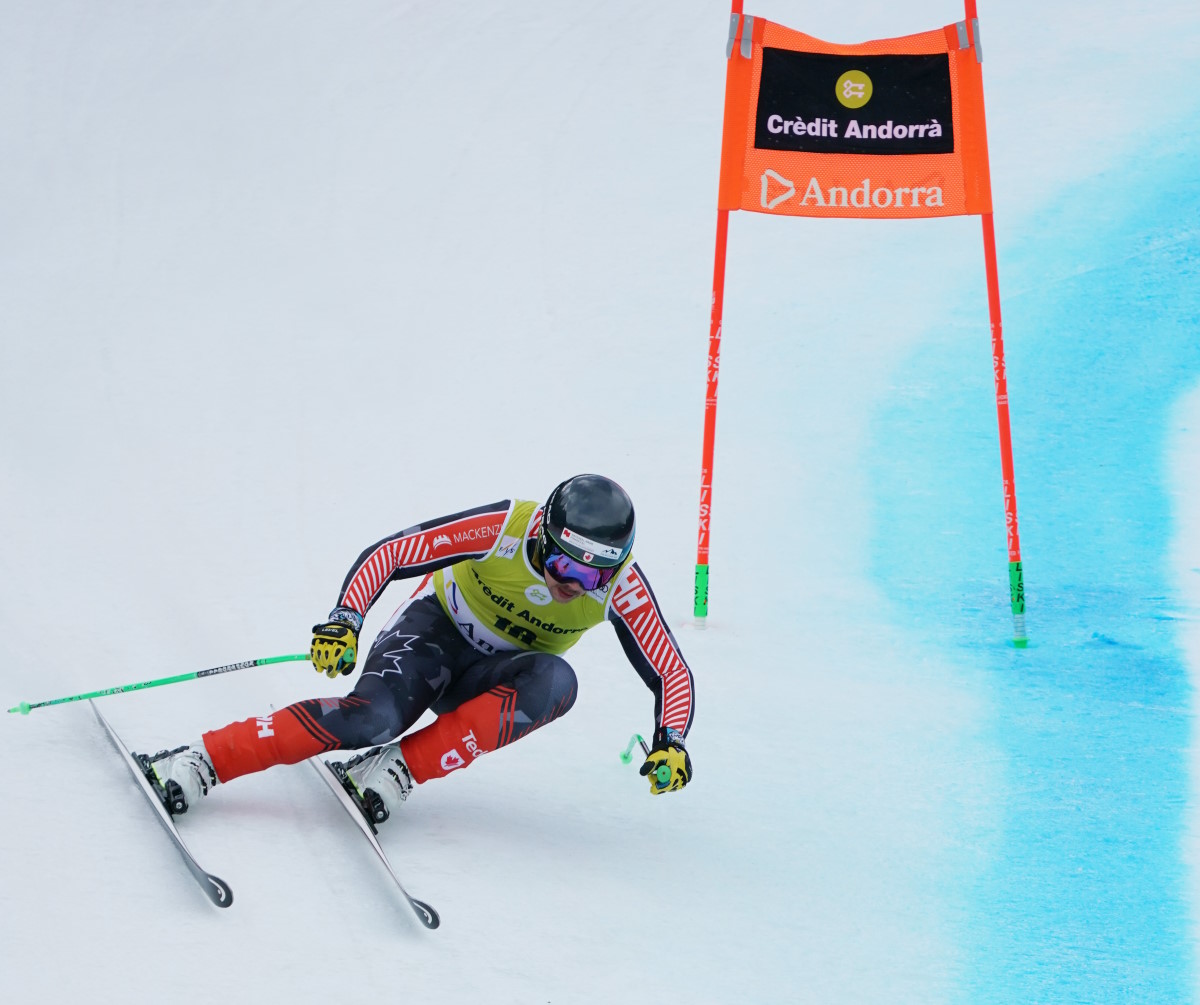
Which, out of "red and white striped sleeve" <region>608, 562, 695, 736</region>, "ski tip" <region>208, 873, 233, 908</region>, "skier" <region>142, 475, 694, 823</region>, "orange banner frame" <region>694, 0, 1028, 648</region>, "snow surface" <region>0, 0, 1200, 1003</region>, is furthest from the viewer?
"orange banner frame" <region>694, 0, 1028, 648</region>

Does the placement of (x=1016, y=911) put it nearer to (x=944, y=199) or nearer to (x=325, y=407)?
(x=944, y=199)

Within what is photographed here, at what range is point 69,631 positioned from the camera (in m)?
4.29

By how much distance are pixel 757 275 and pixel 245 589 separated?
4.14 m

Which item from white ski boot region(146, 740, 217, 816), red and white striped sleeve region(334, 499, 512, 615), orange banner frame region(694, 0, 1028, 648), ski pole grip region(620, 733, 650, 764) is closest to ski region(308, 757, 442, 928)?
white ski boot region(146, 740, 217, 816)

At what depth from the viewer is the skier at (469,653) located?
3.12m

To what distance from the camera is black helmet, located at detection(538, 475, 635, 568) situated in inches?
126

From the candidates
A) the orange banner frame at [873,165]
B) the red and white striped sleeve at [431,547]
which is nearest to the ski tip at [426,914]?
the red and white striped sleeve at [431,547]

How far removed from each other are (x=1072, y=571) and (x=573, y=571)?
9.84 feet

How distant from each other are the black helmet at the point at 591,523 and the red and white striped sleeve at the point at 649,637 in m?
0.24

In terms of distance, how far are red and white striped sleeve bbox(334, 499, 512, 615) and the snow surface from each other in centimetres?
57

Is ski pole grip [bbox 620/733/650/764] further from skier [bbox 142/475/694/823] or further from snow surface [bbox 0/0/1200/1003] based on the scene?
skier [bbox 142/475/694/823]

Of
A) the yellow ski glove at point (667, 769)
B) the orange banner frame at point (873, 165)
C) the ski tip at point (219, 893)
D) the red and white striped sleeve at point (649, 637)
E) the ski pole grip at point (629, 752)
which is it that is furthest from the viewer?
the orange banner frame at point (873, 165)

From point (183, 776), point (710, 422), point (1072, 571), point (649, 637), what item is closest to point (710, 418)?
point (710, 422)

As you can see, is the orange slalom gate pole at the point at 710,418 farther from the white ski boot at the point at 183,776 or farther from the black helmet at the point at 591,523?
the white ski boot at the point at 183,776
